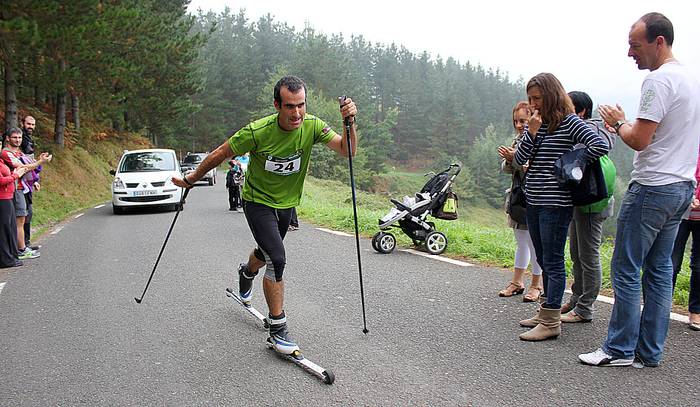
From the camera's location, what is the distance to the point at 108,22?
17.0 metres

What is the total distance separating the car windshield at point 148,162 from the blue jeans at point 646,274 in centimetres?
1416

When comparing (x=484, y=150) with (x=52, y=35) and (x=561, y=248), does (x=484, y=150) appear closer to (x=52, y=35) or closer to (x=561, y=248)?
(x=52, y=35)

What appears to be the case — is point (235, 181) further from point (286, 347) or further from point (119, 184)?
point (286, 347)

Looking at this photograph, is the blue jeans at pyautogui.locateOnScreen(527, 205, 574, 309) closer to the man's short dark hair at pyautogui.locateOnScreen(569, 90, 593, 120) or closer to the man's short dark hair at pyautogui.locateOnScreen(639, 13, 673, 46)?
the man's short dark hair at pyautogui.locateOnScreen(569, 90, 593, 120)

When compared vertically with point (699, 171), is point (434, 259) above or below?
below

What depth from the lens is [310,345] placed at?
4574mm

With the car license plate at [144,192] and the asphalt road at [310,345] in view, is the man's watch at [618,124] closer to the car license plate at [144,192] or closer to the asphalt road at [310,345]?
the asphalt road at [310,345]

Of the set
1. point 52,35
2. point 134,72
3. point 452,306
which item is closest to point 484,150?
point 134,72

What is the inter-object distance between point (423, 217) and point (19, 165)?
604 centimetres

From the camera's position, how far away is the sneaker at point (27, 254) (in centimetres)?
857

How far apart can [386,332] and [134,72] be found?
65.2 ft

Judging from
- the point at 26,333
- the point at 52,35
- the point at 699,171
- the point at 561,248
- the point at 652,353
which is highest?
the point at 52,35

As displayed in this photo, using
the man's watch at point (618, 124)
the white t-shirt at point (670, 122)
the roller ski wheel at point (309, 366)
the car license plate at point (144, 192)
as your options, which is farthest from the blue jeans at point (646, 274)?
the car license plate at point (144, 192)

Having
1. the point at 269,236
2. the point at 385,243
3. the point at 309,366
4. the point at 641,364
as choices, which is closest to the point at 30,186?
the point at 385,243
